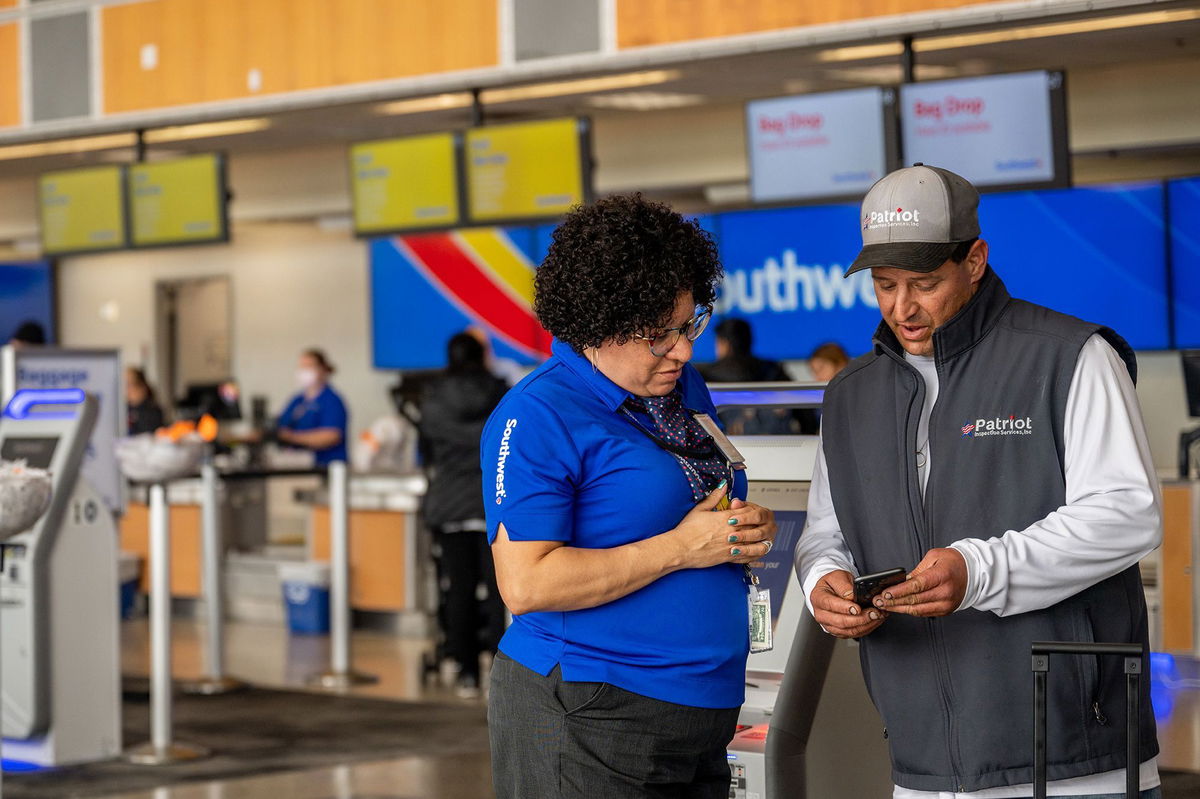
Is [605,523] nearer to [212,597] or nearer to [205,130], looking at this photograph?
[212,597]

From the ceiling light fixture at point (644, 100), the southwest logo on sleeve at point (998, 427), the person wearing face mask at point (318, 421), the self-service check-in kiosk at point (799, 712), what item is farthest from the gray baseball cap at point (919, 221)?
the person wearing face mask at point (318, 421)

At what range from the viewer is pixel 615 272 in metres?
2.04

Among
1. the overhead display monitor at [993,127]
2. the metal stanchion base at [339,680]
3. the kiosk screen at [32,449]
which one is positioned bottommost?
the metal stanchion base at [339,680]

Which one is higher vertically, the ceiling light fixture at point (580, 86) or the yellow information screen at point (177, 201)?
the ceiling light fixture at point (580, 86)

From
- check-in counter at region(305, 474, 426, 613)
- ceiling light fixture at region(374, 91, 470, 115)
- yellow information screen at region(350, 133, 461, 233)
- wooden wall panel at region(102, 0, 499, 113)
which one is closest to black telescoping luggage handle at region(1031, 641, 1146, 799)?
wooden wall panel at region(102, 0, 499, 113)

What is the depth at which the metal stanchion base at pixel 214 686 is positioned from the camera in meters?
6.73

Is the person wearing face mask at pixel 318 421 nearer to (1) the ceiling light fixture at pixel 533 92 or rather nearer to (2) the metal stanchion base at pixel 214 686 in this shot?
(1) the ceiling light fixture at pixel 533 92

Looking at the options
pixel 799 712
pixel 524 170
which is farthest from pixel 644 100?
pixel 799 712

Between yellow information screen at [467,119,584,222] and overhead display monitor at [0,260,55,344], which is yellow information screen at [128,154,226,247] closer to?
yellow information screen at [467,119,584,222]

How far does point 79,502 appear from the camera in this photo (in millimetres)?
5527

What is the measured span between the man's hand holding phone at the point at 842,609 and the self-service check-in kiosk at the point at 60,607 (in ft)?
13.0

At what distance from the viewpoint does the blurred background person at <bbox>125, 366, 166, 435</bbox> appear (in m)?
9.34

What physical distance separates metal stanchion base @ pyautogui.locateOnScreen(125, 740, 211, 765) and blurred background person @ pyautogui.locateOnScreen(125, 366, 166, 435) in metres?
4.03

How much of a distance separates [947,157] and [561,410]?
4766 mm
